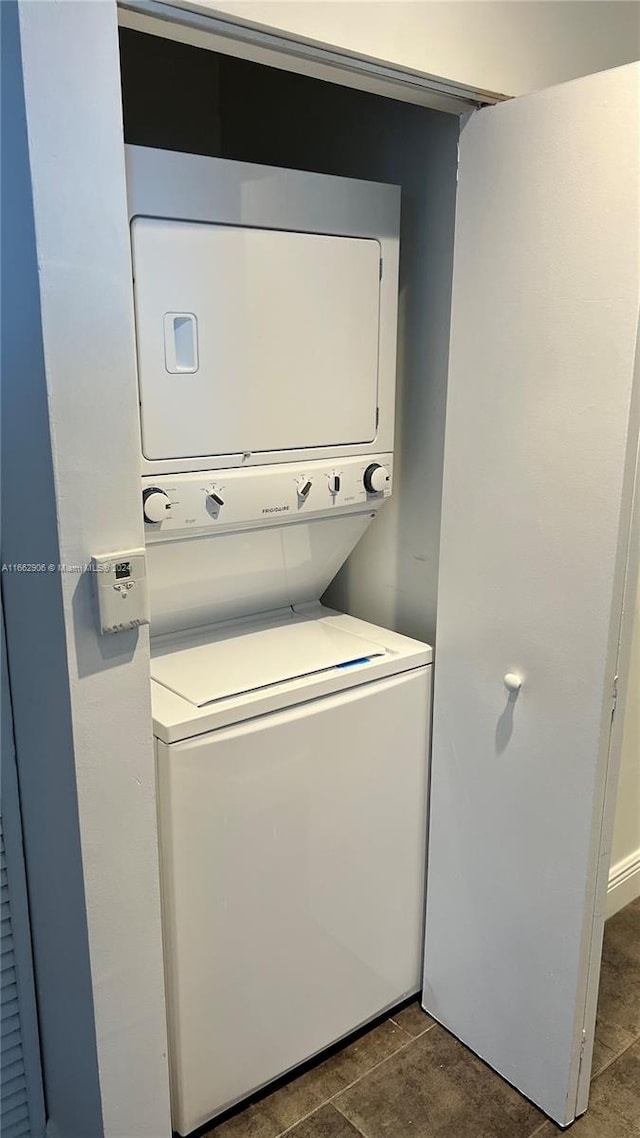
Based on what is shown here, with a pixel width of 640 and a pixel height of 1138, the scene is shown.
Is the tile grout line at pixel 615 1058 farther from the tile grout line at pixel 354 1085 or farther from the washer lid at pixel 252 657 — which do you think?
the washer lid at pixel 252 657

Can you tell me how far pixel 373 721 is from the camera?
1720 millimetres

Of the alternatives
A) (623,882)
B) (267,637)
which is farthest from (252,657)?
(623,882)

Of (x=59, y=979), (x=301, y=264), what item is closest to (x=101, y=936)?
(x=59, y=979)

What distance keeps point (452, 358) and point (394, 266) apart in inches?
8.7

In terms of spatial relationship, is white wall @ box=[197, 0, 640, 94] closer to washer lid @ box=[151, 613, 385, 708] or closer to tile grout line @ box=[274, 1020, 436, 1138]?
washer lid @ box=[151, 613, 385, 708]

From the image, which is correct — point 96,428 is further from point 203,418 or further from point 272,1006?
point 272,1006

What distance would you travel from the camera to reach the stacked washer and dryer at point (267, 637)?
4.68ft

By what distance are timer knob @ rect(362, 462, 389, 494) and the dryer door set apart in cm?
6

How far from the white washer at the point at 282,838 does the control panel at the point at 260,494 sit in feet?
0.95

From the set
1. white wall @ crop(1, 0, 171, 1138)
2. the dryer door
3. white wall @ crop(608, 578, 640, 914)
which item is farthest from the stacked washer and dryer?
white wall @ crop(608, 578, 640, 914)

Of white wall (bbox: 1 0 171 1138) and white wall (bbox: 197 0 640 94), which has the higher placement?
white wall (bbox: 197 0 640 94)

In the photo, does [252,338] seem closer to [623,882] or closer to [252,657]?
[252,657]

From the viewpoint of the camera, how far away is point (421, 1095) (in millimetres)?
1739

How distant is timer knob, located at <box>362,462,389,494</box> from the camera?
5.72ft
